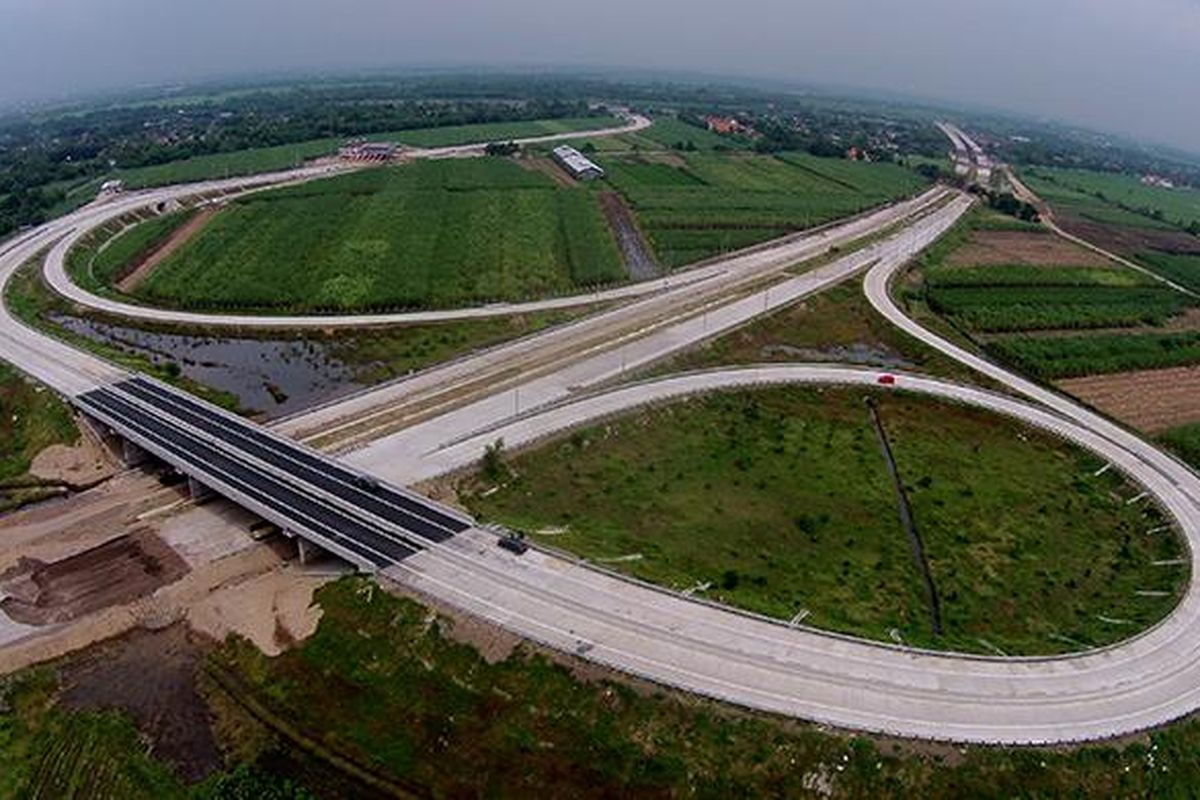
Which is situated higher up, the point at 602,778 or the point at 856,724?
the point at 856,724

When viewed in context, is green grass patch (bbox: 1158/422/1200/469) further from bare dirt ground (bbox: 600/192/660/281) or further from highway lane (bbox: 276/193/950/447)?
bare dirt ground (bbox: 600/192/660/281)

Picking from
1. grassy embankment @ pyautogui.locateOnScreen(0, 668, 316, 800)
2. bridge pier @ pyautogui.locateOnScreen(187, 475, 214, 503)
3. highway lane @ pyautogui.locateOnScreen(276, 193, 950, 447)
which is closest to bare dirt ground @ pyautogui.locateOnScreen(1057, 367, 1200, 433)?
highway lane @ pyautogui.locateOnScreen(276, 193, 950, 447)

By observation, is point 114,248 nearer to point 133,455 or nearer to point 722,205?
point 133,455

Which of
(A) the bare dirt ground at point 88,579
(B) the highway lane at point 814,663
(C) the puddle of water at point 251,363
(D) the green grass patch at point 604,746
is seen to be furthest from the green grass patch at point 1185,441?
(A) the bare dirt ground at point 88,579

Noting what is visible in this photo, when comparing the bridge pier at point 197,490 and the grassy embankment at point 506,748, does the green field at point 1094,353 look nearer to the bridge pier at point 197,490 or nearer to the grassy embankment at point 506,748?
the grassy embankment at point 506,748

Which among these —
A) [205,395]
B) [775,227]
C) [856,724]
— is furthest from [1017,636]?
[775,227]

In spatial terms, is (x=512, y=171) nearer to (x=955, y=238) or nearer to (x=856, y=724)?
(x=955, y=238)
